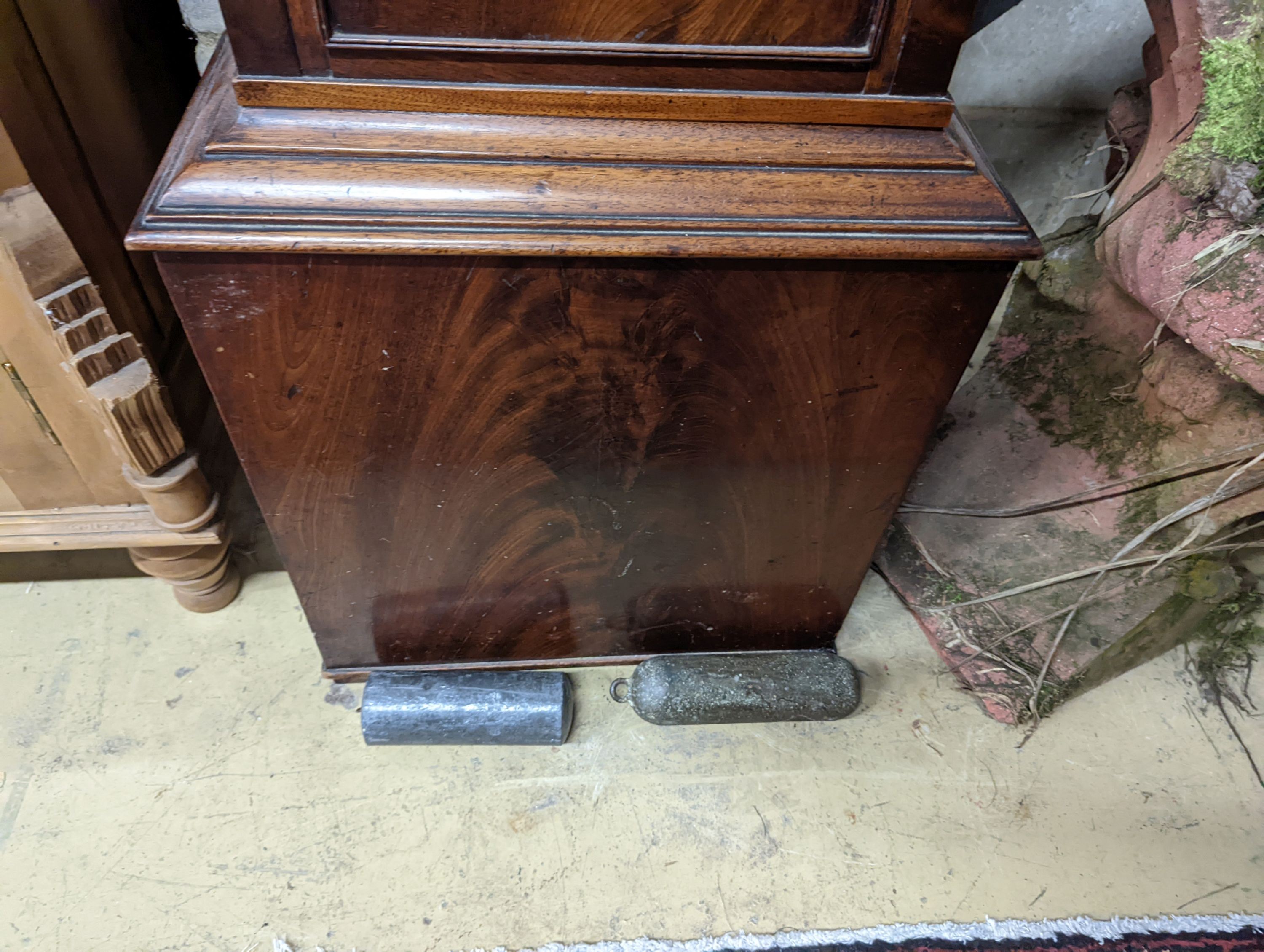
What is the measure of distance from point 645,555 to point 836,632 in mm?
380

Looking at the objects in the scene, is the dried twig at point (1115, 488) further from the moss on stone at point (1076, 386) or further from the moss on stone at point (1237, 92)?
the moss on stone at point (1237, 92)

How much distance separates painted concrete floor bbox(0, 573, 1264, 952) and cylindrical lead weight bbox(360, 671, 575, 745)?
4cm

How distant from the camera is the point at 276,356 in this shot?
78 centimetres

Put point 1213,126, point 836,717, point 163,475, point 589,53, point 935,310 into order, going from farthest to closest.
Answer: point 836,717
point 163,475
point 1213,126
point 935,310
point 589,53

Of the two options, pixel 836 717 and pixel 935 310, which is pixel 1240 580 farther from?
pixel 935 310

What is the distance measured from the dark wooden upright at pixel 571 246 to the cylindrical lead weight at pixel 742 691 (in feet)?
1.12

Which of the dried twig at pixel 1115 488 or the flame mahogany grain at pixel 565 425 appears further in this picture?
the dried twig at pixel 1115 488

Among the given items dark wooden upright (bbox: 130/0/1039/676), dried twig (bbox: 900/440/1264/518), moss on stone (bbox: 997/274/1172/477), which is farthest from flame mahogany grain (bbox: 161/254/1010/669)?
moss on stone (bbox: 997/274/1172/477)

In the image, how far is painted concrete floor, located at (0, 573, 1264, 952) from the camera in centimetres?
99

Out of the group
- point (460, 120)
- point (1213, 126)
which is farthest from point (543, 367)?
point (1213, 126)

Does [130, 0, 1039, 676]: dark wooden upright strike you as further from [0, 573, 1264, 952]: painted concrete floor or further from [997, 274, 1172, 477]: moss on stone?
[997, 274, 1172, 477]: moss on stone

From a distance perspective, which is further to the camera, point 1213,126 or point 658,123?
point 1213,126

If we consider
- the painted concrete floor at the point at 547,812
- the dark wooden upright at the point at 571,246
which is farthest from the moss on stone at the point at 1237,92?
the painted concrete floor at the point at 547,812

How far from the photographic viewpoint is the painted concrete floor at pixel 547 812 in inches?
39.1
